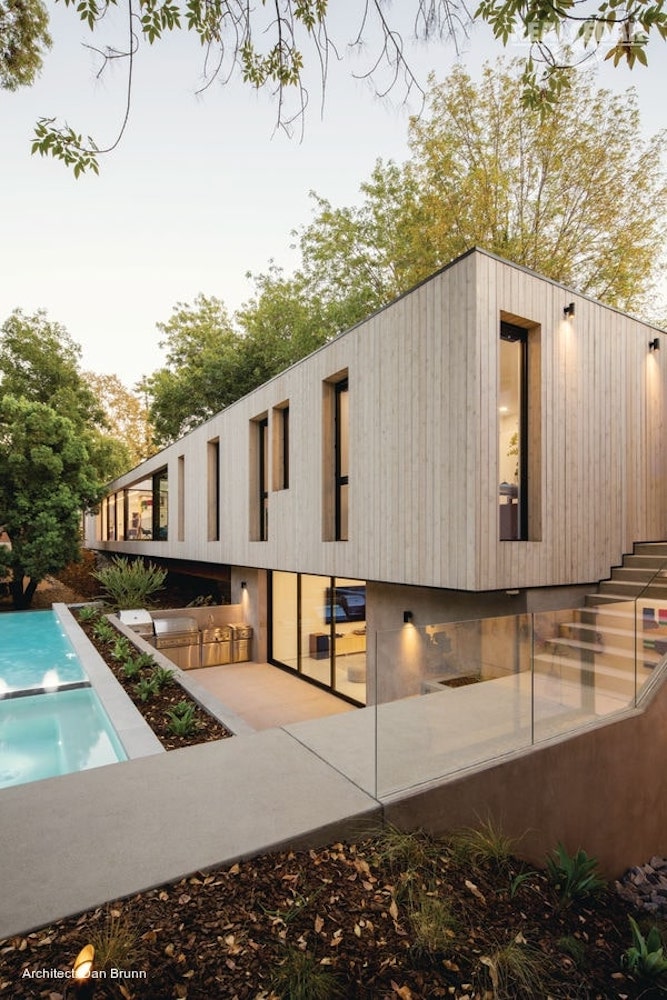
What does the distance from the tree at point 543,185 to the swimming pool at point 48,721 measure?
1251 cm

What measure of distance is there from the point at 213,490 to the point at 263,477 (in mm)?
2556

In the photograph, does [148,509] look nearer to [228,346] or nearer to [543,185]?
[228,346]

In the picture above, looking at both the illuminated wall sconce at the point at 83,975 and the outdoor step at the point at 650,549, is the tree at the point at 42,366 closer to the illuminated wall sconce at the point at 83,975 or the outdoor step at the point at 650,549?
the outdoor step at the point at 650,549

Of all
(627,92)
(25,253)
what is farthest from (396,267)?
(25,253)

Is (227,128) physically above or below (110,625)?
above

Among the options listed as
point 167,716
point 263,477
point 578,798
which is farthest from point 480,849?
point 263,477

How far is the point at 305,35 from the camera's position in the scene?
2.92m

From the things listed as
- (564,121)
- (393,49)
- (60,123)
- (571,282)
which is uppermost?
(564,121)

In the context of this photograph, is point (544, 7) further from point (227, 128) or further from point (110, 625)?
point (110, 625)

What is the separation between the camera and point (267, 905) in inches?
87.0

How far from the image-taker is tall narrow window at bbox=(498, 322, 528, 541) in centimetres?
563

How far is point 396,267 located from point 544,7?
14227 mm

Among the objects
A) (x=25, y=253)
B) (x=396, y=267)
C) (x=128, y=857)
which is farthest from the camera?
(x=396, y=267)

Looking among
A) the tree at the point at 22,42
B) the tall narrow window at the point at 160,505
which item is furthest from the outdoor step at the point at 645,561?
the tall narrow window at the point at 160,505
